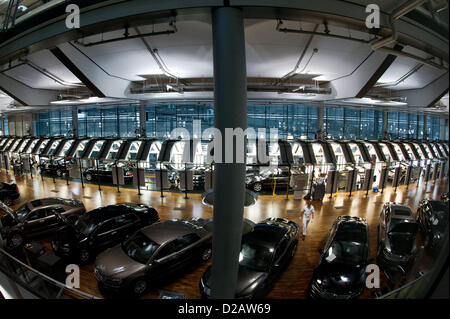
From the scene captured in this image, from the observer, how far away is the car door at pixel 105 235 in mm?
4448

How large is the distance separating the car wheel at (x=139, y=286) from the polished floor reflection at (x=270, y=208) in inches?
7.2

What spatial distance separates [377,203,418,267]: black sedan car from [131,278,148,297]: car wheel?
15.9 feet

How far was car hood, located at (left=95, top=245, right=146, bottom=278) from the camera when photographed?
3.37m

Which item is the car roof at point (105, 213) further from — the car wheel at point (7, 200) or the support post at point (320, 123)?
the support post at point (320, 123)

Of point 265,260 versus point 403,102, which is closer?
point 265,260

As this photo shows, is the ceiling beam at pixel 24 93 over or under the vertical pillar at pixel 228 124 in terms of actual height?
over

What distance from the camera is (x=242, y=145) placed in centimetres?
174

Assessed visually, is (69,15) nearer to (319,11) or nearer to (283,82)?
(319,11)

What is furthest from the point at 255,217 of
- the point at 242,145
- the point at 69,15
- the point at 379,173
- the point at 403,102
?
the point at 403,102

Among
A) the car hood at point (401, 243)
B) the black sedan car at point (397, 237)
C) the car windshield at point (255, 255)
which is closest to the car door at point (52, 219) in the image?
the car windshield at point (255, 255)

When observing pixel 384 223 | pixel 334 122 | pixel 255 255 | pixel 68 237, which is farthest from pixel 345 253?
pixel 334 122

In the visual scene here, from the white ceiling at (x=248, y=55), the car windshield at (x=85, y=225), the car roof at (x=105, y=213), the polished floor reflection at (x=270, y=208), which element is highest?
the white ceiling at (x=248, y=55)

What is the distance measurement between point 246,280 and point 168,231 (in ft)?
6.30

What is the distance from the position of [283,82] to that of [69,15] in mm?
7491
